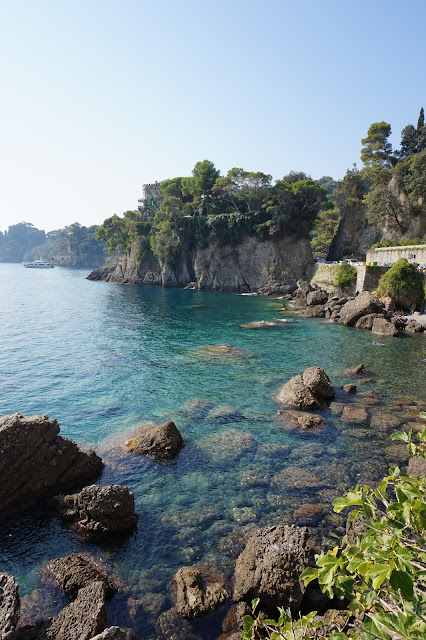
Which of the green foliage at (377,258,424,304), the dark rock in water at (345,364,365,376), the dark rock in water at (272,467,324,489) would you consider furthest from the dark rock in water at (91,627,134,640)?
the green foliage at (377,258,424,304)

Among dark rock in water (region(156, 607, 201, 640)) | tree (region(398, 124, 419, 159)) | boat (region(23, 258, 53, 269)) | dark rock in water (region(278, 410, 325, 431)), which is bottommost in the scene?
dark rock in water (region(156, 607, 201, 640))

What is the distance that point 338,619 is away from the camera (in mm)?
7289

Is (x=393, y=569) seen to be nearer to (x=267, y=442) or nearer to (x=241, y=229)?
(x=267, y=442)

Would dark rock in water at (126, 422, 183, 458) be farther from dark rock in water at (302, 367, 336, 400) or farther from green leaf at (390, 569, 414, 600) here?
green leaf at (390, 569, 414, 600)

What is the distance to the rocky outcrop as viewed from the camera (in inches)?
736

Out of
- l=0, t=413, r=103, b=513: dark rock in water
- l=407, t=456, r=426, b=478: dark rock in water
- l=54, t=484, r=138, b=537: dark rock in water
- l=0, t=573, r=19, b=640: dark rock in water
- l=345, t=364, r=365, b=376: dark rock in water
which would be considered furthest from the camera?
l=345, t=364, r=365, b=376: dark rock in water

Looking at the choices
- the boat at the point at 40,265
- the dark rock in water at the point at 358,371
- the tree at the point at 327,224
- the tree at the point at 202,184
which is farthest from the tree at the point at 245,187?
the boat at the point at 40,265

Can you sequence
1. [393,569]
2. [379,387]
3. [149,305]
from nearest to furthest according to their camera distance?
[393,569]
[379,387]
[149,305]

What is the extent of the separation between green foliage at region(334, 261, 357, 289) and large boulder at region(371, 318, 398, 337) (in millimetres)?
18246

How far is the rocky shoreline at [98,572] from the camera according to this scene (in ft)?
24.7

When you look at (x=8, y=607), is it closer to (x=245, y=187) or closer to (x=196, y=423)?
(x=196, y=423)

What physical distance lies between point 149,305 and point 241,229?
31139 millimetres

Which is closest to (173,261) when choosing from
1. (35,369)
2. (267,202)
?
(267,202)

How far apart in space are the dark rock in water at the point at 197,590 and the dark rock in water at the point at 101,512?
2.32 m
